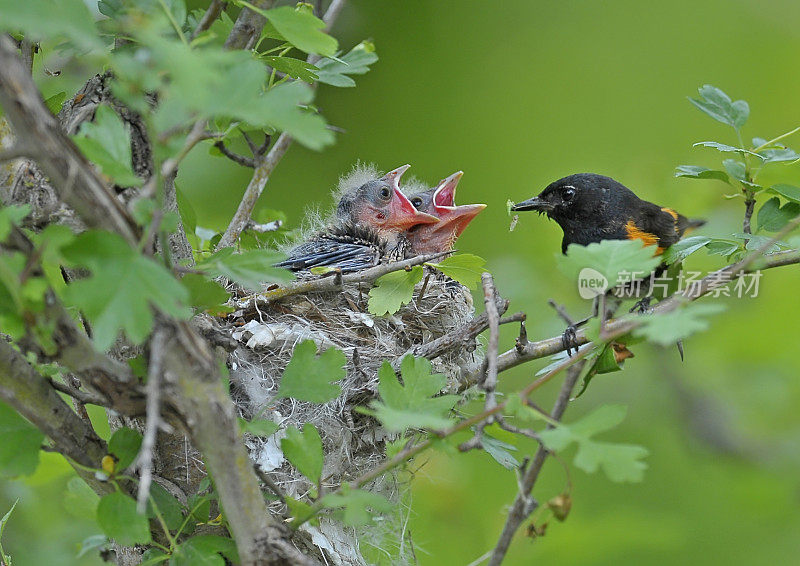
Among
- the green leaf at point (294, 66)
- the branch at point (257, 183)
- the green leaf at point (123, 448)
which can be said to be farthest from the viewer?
the branch at point (257, 183)

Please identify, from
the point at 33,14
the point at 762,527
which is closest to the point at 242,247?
the point at 33,14

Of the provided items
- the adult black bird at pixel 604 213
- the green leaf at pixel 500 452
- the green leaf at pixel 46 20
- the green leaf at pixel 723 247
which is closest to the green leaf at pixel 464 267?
the green leaf at pixel 500 452

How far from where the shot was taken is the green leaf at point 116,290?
0.88 m

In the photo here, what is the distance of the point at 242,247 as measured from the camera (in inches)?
89.5

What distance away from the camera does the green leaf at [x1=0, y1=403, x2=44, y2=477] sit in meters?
1.16

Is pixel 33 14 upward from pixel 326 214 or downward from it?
upward

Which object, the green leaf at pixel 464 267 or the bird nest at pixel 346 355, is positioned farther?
the bird nest at pixel 346 355

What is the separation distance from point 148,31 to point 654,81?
4622mm

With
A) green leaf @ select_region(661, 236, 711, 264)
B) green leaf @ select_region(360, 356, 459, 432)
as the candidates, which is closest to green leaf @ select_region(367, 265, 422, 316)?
green leaf @ select_region(661, 236, 711, 264)

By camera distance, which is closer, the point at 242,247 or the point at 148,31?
the point at 148,31

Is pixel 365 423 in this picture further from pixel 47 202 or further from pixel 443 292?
pixel 47 202

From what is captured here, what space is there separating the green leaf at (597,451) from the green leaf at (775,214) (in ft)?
3.56

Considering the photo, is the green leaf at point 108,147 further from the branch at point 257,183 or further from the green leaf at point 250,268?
the branch at point 257,183

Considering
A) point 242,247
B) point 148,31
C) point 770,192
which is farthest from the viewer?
point 242,247
